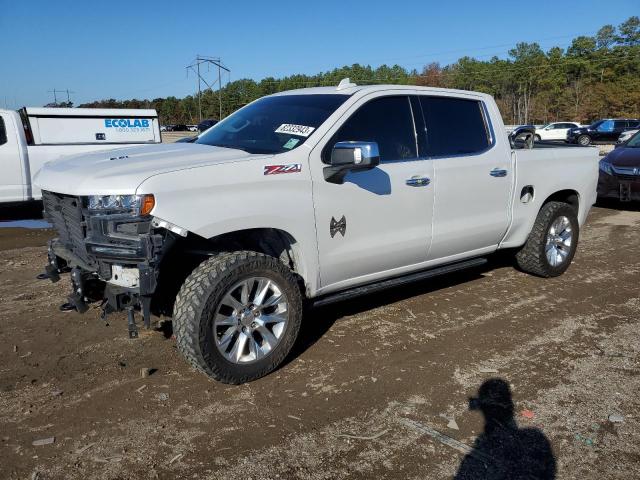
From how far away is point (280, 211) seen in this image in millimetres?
3727

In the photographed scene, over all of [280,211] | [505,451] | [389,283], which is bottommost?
[505,451]

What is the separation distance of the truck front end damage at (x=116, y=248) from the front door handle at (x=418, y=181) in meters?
1.92

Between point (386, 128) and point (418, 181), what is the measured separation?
0.49 meters

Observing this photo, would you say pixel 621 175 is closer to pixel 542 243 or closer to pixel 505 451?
pixel 542 243

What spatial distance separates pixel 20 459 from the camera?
2.91m

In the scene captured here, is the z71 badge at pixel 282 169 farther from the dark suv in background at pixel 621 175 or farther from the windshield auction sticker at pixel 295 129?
the dark suv in background at pixel 621 175

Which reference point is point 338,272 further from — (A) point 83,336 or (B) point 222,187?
(A) point 83,336

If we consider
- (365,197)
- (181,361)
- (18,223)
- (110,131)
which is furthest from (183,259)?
(110,131)

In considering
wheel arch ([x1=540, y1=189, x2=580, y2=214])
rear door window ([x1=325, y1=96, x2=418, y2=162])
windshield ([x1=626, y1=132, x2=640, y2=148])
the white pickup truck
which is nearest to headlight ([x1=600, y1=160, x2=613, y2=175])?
windshield ([x1=626, y1=132, x2=640, y2=148])

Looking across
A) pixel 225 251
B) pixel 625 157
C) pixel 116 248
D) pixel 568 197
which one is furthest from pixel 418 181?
pixel 625 157

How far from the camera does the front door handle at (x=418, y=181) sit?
4.45m

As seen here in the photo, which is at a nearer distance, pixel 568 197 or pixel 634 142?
pixel 568 197

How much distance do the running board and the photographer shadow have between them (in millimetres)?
1204

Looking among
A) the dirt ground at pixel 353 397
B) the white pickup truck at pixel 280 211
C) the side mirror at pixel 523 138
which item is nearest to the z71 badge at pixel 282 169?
the white pickup truck at pixel 280 211
